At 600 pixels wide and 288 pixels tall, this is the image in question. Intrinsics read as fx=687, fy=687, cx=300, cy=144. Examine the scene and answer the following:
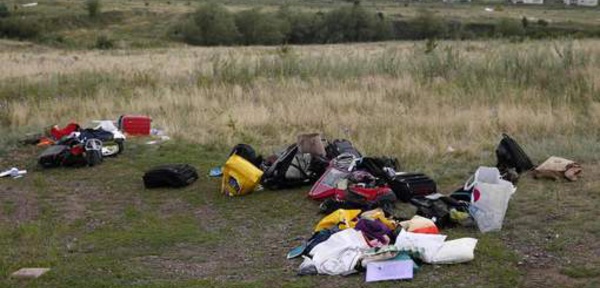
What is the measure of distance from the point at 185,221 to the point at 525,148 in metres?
4.61

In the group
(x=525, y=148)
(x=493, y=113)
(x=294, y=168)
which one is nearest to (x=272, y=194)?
(x=294, y=168)

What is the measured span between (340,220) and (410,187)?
120 cm

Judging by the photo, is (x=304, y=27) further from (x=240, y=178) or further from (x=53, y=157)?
(x=240, y=178)

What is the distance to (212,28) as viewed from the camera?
61.6 metres

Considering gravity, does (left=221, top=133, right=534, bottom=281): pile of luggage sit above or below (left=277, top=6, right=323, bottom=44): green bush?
above

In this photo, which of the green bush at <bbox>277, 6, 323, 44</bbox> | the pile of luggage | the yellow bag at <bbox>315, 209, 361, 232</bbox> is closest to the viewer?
the pile of luggage

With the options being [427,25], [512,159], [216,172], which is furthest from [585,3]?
[216,172]

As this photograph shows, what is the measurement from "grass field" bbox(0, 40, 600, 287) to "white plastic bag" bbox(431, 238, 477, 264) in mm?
63

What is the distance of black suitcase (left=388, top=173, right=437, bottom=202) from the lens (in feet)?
22.5

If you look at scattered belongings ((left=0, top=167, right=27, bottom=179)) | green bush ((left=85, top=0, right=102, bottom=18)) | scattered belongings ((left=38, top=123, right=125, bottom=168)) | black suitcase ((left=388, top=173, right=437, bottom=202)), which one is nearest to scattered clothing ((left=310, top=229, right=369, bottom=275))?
black suitcase ((left=388, top=173, right=437, bottom=202))

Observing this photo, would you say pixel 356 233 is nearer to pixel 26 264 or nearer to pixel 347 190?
pixel 347 190

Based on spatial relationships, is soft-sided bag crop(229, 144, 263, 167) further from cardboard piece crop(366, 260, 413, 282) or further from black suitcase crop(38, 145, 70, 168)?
cardboard piece crop(366, 260, 413, 282)

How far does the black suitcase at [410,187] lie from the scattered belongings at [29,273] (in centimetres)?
337

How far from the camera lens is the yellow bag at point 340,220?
591 centimetres
